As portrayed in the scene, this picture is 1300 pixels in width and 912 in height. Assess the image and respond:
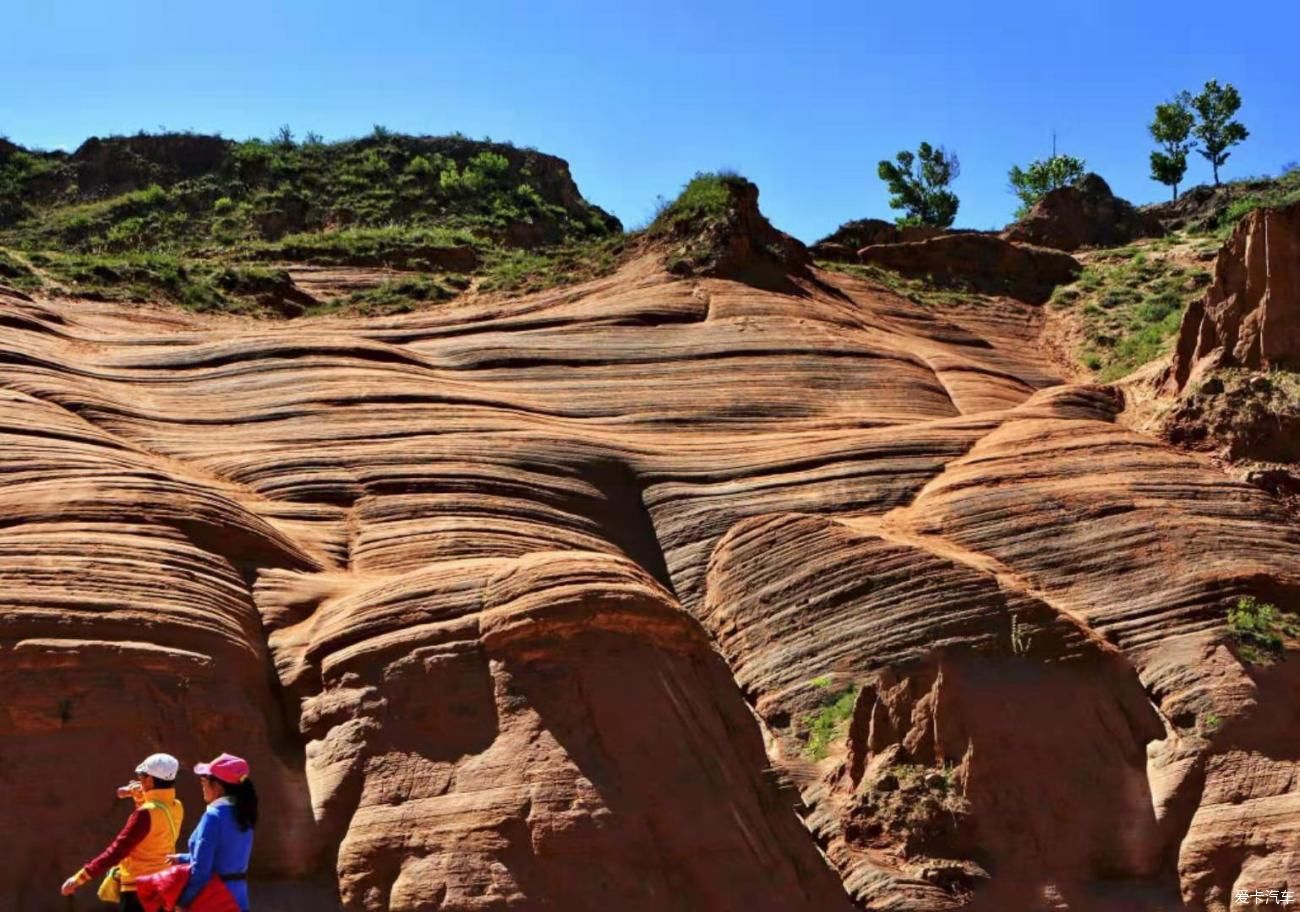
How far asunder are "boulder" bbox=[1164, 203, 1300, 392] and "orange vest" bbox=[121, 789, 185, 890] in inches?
653

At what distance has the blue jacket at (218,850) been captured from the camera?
9.96 meters

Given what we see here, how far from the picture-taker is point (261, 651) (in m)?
15.3

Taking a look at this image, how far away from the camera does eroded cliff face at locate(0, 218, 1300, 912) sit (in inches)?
555

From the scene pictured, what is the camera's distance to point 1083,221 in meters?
41.0

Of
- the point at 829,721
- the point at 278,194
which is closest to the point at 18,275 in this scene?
the point at 829,721

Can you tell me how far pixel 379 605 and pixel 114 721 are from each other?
2.57 meters

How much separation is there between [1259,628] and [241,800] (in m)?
11.8

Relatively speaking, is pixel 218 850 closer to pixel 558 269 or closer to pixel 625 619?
pixel 625 619

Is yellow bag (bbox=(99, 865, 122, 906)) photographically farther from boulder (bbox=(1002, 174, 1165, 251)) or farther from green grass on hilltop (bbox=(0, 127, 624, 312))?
boulder (bbox=(1002, 174, 1165, 251))

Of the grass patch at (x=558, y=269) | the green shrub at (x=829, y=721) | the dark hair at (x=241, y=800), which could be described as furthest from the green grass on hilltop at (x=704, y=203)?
the dark hair at (x=241, y=800)

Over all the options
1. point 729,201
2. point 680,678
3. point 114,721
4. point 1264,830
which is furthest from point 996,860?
point 729,201

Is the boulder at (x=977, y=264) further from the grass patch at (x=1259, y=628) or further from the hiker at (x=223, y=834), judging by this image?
the hiker at (x=223, y=834)

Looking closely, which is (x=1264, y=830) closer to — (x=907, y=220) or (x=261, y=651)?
(x=261, y=651)

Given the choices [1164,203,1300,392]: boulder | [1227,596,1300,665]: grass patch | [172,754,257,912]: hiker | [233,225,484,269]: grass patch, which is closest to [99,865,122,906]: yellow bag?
[172,754,257,912]: hiker
